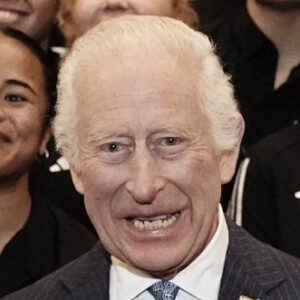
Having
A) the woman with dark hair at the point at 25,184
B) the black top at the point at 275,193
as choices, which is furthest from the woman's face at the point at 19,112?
the black top at the point at 275,193

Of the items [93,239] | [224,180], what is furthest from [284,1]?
[224,180]

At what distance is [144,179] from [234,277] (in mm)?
312

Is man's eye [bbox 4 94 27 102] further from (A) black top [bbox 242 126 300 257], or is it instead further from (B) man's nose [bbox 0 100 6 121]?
(A) black top [bbox 242 126 300 257]

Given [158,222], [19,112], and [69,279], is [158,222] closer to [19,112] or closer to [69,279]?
[69,279]

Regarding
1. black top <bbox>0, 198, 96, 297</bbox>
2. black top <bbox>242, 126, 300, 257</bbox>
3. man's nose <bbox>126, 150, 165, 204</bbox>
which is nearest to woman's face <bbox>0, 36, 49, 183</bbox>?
black top <bbox>0, 198, 96, 297</bbox>

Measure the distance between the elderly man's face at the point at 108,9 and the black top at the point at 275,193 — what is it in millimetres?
504

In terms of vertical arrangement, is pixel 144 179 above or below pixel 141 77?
below

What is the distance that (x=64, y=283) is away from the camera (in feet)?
7.59

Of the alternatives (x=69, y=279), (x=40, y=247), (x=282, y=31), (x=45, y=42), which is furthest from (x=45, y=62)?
(x=69, y=279)

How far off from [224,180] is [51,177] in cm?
99

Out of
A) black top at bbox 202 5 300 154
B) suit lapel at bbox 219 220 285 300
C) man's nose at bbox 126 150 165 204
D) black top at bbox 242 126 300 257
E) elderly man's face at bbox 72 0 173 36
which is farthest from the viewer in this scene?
black top at bbox 202 5 300 154

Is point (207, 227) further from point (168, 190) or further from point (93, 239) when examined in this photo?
point (93, 239)

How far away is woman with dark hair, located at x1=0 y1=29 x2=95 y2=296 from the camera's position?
2873 mm

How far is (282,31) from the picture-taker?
135 inches
